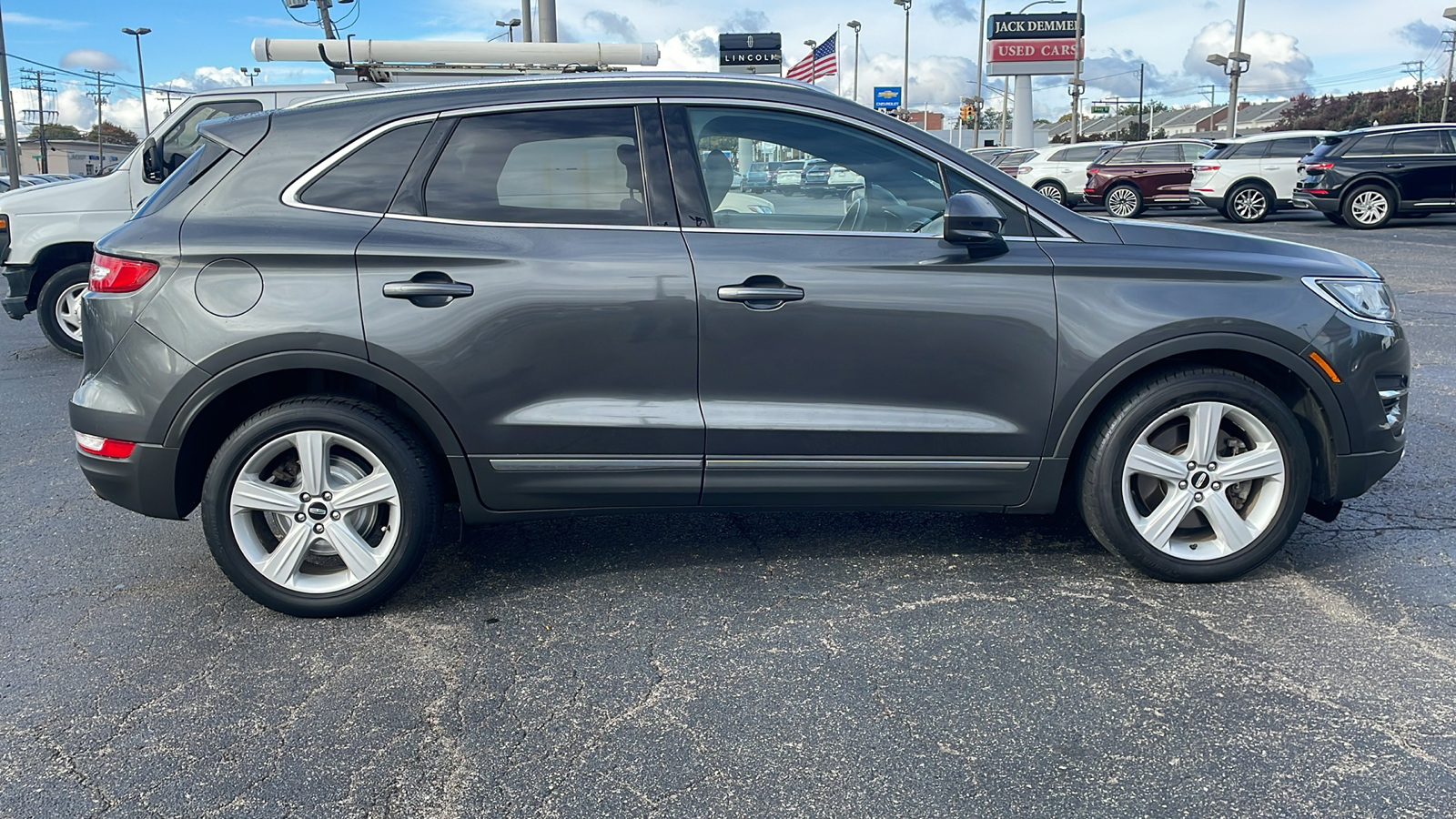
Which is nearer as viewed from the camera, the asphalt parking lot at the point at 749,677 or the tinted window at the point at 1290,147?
the asphalt parking lot at the point at 749,677

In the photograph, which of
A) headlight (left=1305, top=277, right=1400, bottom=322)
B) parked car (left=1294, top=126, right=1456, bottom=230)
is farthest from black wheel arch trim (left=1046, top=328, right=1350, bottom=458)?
parked car (left=1294, top=126, right=1456, bottom=230)

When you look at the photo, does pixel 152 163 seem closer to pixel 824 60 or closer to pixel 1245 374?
pixel 1245 374

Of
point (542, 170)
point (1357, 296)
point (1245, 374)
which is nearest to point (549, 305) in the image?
point (542, 170)

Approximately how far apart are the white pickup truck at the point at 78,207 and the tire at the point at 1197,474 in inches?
272

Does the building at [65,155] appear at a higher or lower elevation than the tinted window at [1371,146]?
higher

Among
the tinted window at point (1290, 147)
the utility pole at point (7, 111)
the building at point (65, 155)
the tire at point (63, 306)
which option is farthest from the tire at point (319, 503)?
the building at point (65, 155)

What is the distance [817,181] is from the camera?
3727mm

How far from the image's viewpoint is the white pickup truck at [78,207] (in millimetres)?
8188

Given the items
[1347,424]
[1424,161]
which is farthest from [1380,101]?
[1347,424]

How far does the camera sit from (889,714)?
2943 mm

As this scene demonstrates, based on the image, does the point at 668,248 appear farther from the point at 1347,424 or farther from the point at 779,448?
the point at 1347,424

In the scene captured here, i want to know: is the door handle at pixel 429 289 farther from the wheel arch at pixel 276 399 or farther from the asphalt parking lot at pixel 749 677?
the asphalt parking lot at pixel 749 677

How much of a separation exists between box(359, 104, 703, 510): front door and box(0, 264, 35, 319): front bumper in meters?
6.47

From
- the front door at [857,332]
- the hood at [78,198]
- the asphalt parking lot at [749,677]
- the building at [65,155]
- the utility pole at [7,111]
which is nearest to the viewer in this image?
the asphalt parking lot at [749,677]
